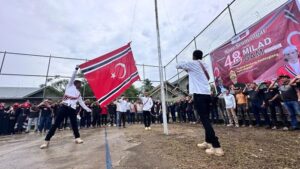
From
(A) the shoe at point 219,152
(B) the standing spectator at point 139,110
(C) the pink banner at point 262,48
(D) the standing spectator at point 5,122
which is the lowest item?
(A) the shoe at point 219,152

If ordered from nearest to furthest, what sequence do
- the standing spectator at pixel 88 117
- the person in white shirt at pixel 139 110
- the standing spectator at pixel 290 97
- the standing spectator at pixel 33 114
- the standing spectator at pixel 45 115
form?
the standing spectator at pixel 290 97 → the standing spectator at pixel 45 115 → the standing spectator at pixel 33 114 → the standing spectator at pixel 88 117 → the person in white shirt at pixel 139 110

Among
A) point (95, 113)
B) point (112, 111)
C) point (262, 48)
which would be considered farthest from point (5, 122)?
point (262, 48)

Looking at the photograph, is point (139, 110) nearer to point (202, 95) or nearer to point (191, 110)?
point (191, 110)

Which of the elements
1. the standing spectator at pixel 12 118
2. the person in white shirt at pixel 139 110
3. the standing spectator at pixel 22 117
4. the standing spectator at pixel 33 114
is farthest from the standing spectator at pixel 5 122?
the person in white shirt at pixel 139 110

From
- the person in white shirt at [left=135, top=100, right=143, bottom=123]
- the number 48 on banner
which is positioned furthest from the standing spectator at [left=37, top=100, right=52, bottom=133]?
the number 48 on banner

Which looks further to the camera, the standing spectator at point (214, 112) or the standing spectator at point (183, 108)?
the standing spectator at point (183, 108)

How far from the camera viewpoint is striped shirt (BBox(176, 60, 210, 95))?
3.48 m

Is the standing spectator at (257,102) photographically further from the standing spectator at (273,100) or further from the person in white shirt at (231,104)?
the person in white shirt at (231,104)

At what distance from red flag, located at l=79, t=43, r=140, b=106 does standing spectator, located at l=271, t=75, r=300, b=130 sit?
4.64 metres

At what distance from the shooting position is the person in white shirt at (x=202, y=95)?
322 centimetres

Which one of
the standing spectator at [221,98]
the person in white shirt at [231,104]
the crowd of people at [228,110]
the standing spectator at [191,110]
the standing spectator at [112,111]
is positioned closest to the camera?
the crowd of people at [228,110]

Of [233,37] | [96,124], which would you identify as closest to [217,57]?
[233,37]

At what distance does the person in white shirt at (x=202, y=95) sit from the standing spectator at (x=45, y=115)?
9.31 metres

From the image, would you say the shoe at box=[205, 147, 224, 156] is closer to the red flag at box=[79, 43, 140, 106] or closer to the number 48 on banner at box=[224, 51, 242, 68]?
the red flag at box=[79, 43, 140, 106]
